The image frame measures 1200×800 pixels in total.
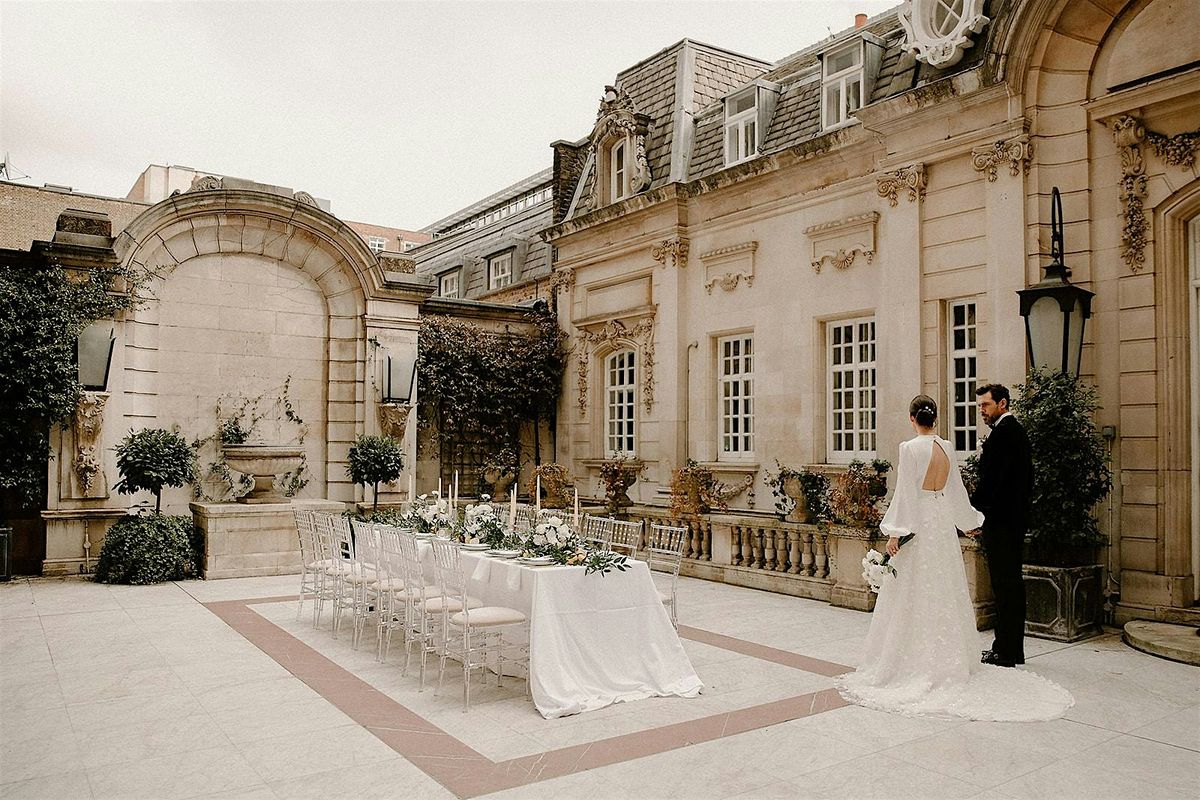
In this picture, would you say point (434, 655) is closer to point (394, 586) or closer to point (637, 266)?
point (394, 586)

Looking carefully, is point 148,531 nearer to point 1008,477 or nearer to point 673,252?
point 673,252

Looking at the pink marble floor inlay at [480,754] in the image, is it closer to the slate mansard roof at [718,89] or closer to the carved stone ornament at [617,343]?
the slate mansard roof at [718,89]

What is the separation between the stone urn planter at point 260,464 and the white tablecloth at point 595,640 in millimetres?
6352

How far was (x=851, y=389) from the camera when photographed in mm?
11320

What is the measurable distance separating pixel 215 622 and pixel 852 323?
820cm

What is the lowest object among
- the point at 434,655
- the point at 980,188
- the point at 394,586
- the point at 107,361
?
the point at 434,655

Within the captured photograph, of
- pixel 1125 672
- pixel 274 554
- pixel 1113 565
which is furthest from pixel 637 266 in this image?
pixel 1125 672

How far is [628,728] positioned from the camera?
5.07 metres

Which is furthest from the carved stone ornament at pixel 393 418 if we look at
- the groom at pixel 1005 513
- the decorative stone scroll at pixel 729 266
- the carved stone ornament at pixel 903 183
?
the groom at pixel 1005 513

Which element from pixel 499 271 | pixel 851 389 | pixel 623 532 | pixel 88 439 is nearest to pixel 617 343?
pixel 851 389

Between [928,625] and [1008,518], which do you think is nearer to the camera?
[928,625]

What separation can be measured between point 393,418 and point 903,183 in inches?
309

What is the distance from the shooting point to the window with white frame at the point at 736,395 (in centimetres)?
1289

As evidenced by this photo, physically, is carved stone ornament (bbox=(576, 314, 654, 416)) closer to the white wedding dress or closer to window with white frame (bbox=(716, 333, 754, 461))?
window with white frame (bbox=(716, 333, 754, 461))
